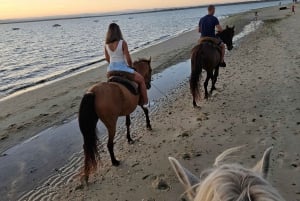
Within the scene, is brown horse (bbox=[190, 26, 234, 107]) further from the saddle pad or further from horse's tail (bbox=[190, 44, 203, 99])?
the saddle pad

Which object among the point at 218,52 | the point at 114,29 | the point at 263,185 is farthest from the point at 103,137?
the point at 263,185

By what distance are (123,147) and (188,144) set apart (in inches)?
54.2

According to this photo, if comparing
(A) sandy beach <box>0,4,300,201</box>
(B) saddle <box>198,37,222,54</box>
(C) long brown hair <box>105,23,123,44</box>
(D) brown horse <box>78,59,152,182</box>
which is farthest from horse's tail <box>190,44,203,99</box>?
(C) long brown hair <box>105,23,123,44</box>

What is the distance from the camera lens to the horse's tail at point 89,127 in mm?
6113

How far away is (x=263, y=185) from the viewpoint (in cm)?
161

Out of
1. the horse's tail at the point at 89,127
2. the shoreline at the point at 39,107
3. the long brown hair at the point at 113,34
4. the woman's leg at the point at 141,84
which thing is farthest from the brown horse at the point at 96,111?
the shoreline at the point at 39,107

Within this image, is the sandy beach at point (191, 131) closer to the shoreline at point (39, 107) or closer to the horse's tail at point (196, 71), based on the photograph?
the shoreline at point (39, 107)

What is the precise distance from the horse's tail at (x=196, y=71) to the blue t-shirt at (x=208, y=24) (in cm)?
72

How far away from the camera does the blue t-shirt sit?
1027cm

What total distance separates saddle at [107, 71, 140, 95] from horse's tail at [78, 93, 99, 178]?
1038 millimetres

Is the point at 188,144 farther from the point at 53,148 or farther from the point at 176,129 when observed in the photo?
the point at 53,148

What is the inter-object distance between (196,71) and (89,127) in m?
4.34

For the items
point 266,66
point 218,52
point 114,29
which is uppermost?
point 114,29

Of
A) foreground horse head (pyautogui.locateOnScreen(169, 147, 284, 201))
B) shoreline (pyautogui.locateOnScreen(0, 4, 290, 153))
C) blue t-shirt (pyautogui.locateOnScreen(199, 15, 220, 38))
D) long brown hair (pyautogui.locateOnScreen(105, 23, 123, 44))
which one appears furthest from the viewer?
blue t-shirt (pyautogui.locateOnScreen(199, 15, 220, 38))
